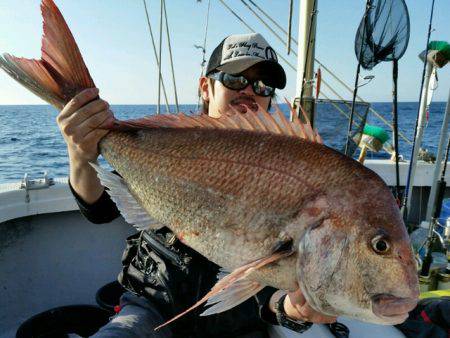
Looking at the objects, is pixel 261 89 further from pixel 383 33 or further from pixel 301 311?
pixel 383 33

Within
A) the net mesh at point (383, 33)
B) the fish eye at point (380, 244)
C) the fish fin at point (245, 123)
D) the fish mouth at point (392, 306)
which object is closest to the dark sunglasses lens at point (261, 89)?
the fish fin at point (245, 123)

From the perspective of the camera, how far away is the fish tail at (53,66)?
1566mm

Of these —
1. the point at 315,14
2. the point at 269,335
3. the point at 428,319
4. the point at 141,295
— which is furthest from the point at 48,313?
the point at 315,14

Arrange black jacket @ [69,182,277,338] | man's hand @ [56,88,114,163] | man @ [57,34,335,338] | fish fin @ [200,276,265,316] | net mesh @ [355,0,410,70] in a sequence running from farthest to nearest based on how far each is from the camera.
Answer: net mesh @ [355,0,410,70]
black jacket @ [69,182,277,338]
man @ [57,34,335,338]
man's hand @ [56,88,114,163]
fish fin @ [200,276,265,316]

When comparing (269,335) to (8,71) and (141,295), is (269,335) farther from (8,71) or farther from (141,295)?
(8,71)

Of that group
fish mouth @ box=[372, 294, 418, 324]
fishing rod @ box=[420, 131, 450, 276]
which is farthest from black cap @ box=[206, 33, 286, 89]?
fishing rod @ box=[420, 131, 450, 276]

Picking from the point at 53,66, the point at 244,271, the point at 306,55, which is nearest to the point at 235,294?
the point at 244,271

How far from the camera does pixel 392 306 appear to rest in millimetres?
1161

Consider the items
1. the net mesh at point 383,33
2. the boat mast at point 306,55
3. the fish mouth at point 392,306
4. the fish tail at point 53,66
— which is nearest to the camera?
the fish mouth at point 392,306

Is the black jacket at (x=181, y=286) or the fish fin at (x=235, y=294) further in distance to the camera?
the black jacket at (x=181, y=286)

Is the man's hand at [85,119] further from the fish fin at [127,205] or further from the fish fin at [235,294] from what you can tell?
the fish fin at [235,294]

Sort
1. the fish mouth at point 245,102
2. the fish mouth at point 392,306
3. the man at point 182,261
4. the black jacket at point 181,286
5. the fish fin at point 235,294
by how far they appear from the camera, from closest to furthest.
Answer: the fish mouth at point 392,306, the fish fin at point 235,294, the man at point 182,261, the black jacket at point 181,286, the fish mouth at point 245,102

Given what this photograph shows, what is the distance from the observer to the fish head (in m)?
1.17

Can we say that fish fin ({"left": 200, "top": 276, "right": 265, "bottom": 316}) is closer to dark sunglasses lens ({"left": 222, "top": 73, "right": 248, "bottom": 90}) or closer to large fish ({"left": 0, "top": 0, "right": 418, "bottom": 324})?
large fish ({"left": 0, "top": 0, "right": 418, "bottom": 324})
